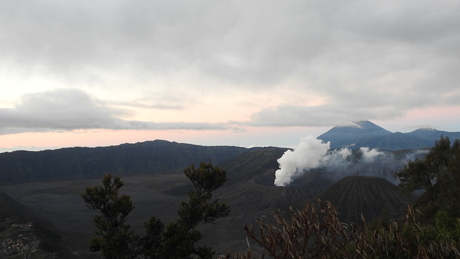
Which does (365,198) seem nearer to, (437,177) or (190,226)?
(437,177)

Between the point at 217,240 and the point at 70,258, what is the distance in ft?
84.1

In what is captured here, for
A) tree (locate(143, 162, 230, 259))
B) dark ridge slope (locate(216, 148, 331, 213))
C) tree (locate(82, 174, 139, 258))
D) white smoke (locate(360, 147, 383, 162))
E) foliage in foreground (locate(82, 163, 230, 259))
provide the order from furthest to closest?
white smoke (locate(360, 147, 383, 162)), dark ridge slope (locate(216, 148, 331, 213)), tree (locate(143, 162, 230, 259)), foliage in foreground (locate(82, 163, 230, 259)), tree (locate(82, 174, 139, 258))

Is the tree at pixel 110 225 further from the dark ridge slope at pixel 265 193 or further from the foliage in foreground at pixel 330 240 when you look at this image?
the dark ridge slope at pixel 265 193

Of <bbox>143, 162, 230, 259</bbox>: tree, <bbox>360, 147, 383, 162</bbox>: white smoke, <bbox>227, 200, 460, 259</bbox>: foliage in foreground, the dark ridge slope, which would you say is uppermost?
<bbox>227, 200, 460, 259</bbox>: foliage in foreground

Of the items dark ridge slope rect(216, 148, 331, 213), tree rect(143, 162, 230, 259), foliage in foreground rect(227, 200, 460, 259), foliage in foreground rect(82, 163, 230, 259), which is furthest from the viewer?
dark ridge slope rect(216, 148, 331, 213)

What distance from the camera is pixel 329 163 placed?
130 metres

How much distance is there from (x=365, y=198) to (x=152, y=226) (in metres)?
68.6

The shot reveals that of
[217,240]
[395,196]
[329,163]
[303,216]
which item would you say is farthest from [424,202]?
[329,163]

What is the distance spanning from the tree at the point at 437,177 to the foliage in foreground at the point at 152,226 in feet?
60.3

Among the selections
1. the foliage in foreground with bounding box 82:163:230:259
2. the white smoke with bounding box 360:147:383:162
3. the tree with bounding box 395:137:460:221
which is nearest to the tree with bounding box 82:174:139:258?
the foliage in foreground with bounding box 82:163:230:259

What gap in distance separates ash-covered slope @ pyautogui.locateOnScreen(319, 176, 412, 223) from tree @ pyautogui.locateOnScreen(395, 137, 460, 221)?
40122mm

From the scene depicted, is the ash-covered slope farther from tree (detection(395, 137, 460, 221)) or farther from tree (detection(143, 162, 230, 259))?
tree (detection(143, 162, 230, 259))

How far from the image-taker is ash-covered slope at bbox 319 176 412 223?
63.1 metres

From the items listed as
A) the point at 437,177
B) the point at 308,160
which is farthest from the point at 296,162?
the point at 437,177
